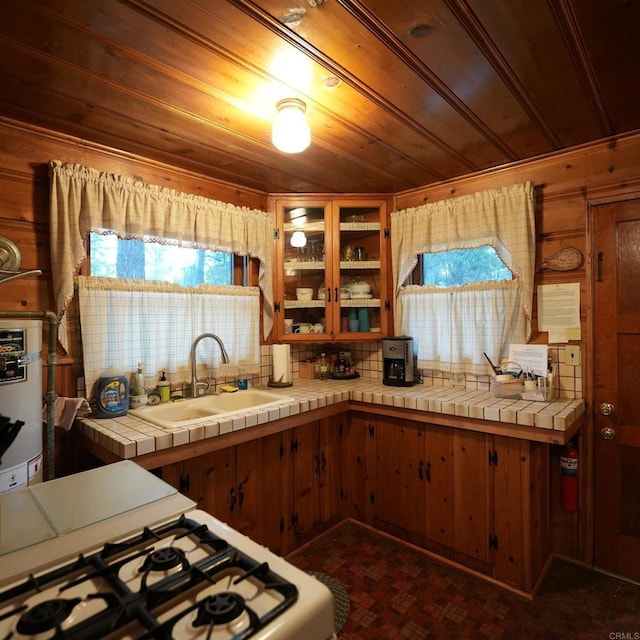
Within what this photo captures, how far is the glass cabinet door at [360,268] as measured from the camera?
2.84 meters

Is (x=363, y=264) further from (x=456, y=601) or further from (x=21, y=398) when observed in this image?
(x=21, y=398)

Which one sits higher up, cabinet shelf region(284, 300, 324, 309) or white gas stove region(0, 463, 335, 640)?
cabinet shelf region(284, 300, 324, 309)

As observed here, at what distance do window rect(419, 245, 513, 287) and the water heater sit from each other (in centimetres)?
225

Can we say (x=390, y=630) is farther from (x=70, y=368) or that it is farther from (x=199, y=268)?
(x=199, y=268)

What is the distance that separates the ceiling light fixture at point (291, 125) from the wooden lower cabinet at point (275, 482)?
1.48 meters

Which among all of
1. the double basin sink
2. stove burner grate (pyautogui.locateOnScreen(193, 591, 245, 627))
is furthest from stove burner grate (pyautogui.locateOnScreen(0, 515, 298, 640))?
the double basin sink

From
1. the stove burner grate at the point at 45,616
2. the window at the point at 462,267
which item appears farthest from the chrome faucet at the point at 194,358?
the stove burner grate at the point at 45,616

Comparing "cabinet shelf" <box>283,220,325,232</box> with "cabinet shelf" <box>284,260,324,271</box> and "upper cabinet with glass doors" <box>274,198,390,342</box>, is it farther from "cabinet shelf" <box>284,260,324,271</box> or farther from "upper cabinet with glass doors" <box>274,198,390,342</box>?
"cabinet shelf" <box>284,260,324,271</box>

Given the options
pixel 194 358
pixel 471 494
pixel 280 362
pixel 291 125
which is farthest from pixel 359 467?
pixel 291 125

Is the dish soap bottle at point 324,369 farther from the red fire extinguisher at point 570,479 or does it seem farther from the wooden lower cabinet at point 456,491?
the red fire extinguisher at point 570,479

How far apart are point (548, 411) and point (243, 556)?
1.72 meters

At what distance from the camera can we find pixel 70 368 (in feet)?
6.42

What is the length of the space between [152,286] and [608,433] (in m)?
2.60

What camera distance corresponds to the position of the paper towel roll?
2.71m
